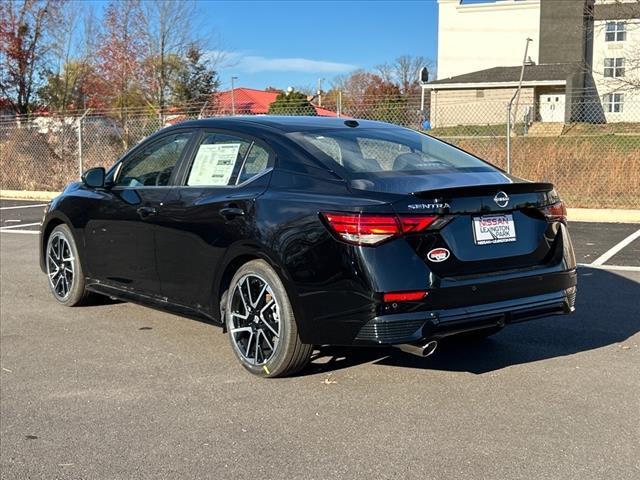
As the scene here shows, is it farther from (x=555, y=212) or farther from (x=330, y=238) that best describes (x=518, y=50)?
(x=330, y=238)

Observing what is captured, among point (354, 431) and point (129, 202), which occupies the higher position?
point (129, 202)

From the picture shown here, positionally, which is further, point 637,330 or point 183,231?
point 637,330

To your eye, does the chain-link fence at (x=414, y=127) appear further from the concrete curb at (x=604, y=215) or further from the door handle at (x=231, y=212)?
the door handle at (x=231, y=212)

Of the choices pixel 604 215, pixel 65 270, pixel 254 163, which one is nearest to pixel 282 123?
pixel 254 163

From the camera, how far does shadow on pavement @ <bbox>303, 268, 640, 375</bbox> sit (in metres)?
4.87

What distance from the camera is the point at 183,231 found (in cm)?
505

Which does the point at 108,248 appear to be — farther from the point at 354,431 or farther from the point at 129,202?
the point at 354,431

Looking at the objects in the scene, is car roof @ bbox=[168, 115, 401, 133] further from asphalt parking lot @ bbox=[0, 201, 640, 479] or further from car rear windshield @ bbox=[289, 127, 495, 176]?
asphalt parking lot @ bbox=[0, 201, 640, 479]

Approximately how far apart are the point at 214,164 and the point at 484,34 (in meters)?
53.4

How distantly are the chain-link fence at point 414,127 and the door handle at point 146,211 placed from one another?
361 inches

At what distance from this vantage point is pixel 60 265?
664cm

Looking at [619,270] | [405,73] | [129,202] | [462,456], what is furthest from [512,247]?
[405,73]

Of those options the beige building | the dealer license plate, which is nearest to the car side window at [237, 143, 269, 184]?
the dealer license plate

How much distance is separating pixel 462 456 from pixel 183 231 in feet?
8.20
